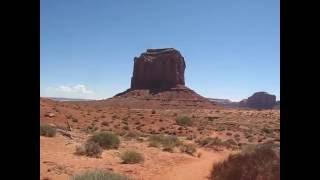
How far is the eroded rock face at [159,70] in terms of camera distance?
10769 cm

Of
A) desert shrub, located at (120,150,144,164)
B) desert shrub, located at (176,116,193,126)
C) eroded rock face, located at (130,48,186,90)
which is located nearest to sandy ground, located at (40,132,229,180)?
desert shrub, located at (120,150,144,164)

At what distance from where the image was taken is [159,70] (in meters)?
110

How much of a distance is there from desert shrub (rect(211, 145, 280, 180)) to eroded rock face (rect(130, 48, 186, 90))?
301 feet

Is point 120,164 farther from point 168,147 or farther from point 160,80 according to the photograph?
point 160,80

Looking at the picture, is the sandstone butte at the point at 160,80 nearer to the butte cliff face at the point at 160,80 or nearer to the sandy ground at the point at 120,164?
the butte cliff face at the point at 160,80

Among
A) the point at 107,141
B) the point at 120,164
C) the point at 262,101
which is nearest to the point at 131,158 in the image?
the point at 120,164

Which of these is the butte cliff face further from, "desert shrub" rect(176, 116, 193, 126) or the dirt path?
the dirt path

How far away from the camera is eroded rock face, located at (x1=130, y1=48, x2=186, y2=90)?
107688 mm

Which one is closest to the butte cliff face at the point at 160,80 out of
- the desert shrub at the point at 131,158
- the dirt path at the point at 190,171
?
the dirt path at the point at 190,171

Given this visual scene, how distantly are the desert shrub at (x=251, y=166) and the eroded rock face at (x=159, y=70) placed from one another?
91.8m

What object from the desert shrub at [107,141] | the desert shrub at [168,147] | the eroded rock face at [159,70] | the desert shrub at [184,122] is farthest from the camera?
the eroded rock face at [159,70]
